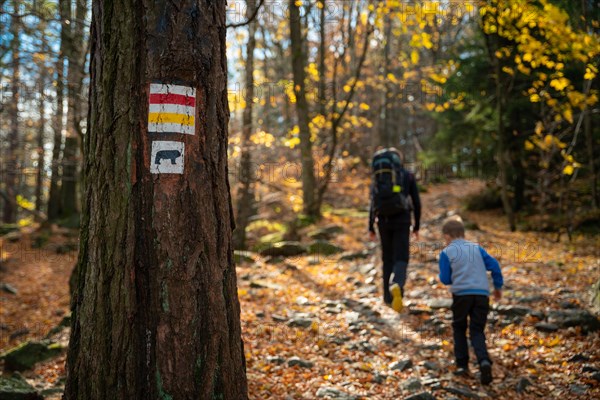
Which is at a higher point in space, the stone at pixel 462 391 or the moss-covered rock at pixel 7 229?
the moss-covered rock at pixel 7 229

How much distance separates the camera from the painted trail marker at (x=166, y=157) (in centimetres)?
238

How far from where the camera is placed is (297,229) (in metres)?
12.7

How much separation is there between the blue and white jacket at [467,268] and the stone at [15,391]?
3641 mm

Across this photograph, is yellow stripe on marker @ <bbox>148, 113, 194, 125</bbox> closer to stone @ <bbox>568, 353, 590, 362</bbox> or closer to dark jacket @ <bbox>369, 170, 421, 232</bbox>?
dark jacket @ <bbox>369, 170, 421, 232</bbox>

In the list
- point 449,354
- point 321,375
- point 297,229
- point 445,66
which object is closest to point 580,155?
point 445,66

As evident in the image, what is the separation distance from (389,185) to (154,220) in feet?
13.3

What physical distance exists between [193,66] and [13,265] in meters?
13.0

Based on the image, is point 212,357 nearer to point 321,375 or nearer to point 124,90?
point 124,90

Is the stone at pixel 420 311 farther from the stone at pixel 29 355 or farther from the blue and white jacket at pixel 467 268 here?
the stone at pixel 29 355

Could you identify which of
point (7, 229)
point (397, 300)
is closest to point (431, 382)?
point (397, 300)

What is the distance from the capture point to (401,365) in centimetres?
453

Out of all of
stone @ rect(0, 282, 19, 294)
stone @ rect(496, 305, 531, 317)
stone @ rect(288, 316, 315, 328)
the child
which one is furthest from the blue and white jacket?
stone @ rect(0, 282, 19, 294)

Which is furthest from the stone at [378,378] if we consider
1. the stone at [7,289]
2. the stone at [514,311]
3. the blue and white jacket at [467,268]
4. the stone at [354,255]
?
the stone at [7,289]

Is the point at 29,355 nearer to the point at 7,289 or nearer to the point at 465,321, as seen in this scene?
the point at 465,321
